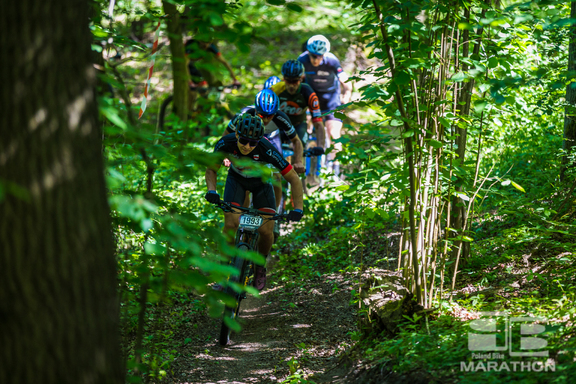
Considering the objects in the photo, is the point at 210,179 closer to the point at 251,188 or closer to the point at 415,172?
the point at 251,188

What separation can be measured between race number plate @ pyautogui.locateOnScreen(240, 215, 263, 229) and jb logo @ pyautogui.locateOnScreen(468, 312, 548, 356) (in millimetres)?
2318

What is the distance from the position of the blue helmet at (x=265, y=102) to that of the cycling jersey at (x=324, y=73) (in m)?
3.60

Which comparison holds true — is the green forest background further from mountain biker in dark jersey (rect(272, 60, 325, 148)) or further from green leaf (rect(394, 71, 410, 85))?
mountain biker in dark jersey (rect(272, 60, 325, 148))

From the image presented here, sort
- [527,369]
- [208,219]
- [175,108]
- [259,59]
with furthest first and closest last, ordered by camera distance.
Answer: [259,59] < [175,108] < [208,219] < [527,369]

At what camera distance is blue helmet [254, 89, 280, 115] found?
567cm

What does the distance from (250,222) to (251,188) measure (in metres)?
0.70

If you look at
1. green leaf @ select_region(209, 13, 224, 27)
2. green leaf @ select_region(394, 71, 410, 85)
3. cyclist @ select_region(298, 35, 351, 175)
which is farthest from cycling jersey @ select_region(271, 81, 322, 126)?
green leaf @ select_region(209, 13, 224, 27)

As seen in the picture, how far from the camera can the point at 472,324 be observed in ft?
11.1

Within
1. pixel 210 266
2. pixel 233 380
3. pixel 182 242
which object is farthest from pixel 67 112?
pixel 233 380

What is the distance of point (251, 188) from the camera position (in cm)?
542

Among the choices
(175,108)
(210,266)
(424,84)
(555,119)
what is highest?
(175,108)

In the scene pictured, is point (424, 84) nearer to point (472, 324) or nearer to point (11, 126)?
point (472, 324)

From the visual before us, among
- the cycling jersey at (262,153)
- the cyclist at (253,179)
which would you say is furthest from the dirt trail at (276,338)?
the cycling jersey at (262,153)

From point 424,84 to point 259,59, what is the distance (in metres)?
13.4
